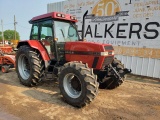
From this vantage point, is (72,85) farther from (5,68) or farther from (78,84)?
(5,68)

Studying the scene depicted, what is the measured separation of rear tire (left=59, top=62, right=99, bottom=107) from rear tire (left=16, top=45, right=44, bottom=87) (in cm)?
111

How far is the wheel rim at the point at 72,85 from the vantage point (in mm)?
4082

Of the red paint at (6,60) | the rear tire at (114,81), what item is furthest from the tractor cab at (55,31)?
the red paint at (6,60)

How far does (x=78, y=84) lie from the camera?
13.4 ft

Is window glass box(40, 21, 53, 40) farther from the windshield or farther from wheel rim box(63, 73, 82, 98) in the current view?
wheel rim box(63, 73, 82, 98)

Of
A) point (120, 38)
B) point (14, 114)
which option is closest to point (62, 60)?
point (14, 114)

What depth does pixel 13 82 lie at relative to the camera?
5781 mm

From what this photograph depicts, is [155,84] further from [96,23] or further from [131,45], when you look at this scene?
[96,23]

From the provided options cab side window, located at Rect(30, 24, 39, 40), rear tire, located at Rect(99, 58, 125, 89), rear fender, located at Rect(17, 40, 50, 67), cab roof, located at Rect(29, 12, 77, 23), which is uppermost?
cab roof, located at Rect(29, 12, 77, 23)

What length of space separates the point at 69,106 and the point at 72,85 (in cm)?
54

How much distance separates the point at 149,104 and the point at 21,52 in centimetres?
425

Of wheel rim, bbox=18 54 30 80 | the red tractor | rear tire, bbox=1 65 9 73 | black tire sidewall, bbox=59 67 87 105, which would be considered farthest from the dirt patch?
rear tire, bbox=1 65 9 73

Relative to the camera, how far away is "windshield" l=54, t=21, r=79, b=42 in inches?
193

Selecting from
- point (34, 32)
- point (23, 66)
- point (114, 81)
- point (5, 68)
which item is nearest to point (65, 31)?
point (34, 32)
